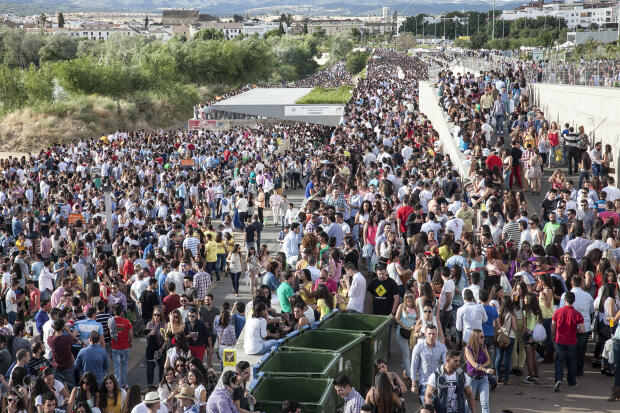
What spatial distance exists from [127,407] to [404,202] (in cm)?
778

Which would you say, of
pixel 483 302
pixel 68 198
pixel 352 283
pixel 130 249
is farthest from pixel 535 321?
pixel 68 198

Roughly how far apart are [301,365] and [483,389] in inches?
Result: 78.2

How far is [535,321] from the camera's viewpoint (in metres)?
10.2

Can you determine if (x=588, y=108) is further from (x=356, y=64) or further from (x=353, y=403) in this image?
(x=356, y=64)

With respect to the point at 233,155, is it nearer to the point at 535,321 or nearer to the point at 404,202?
the point at 404,202

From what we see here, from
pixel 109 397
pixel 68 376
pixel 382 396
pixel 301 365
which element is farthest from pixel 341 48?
pixel 382 396

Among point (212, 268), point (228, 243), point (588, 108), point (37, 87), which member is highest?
point (588, 108)

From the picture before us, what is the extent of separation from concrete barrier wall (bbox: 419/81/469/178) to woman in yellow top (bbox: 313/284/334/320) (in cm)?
878

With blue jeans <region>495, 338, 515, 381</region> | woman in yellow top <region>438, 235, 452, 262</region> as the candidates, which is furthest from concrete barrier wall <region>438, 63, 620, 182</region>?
blue jeans <region>495, 338, 515, 381</region>

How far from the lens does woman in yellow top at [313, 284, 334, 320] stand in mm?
10680

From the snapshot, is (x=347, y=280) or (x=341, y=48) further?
(x=341, y=48)

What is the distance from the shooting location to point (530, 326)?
1020 centimetres

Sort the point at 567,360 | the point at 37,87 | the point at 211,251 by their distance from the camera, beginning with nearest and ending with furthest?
the point at 567,360, the point at 211,251, the point at 37,87

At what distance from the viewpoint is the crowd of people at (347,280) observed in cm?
878
